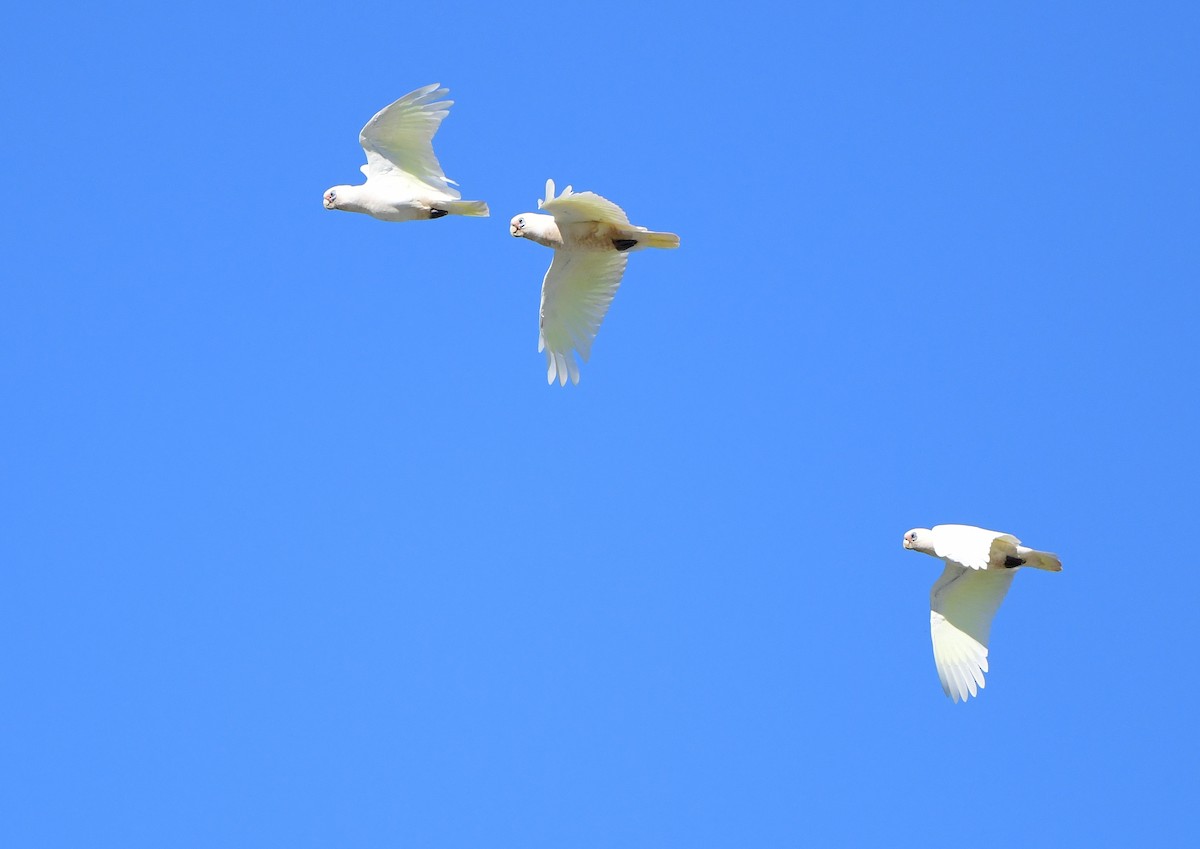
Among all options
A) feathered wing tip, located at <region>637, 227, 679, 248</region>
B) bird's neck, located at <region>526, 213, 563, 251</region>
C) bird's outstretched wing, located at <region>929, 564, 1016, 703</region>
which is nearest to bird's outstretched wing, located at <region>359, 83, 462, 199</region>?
bird's neck, located at <region>526, 213, 563, 251</region>

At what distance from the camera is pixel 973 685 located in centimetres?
1752

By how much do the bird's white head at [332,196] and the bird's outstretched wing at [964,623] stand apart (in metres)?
7.34

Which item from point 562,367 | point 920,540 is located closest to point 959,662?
point 920,540

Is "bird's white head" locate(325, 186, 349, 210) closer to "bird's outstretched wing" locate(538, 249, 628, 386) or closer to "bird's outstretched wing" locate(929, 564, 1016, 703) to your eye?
"bird's outstretched wing" locate(538, 249, 628, 386)

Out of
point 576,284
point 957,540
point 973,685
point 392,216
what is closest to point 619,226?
point 576,284

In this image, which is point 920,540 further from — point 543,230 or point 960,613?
point 543,230

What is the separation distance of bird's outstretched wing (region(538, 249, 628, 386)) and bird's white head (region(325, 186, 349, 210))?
7.46ft

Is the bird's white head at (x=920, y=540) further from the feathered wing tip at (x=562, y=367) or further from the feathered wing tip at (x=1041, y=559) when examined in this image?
the feathered wing tip at (x=562, y=367)

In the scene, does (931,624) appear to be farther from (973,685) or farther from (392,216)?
(392,216)

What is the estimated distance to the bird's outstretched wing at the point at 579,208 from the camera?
15.3m

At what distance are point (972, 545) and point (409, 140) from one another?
6.95 meters

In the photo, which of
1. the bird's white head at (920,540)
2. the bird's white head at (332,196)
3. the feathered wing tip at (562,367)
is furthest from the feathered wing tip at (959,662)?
the bird's white head at (332,196)

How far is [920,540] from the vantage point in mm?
17484

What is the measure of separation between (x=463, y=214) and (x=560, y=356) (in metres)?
2.04
